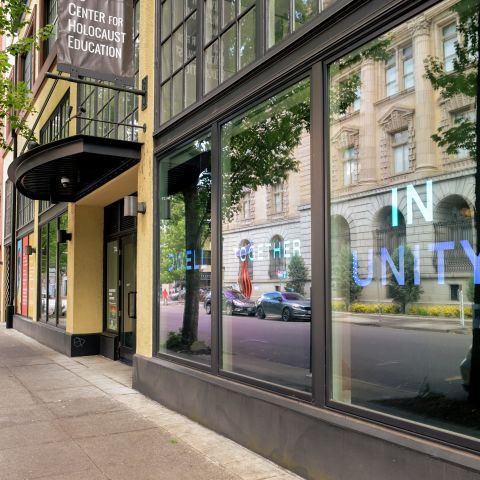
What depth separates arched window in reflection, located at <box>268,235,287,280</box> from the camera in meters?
5.34

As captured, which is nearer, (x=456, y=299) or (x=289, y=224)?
(x=456, y=299)

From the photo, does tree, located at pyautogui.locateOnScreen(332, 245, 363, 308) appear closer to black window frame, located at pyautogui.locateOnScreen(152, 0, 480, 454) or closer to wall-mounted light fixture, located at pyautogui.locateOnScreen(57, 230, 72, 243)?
black window frame, located at pyautogui.locateOnScreen(152, 0, 480, 454)

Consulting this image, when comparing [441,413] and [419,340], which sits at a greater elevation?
[419,340]

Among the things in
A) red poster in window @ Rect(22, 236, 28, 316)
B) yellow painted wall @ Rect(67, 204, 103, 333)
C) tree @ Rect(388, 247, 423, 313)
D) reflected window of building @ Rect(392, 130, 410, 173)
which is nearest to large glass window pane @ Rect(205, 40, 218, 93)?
Result: reflected window of building @ Rect(392, 130, 410, 173)

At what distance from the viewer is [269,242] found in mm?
5641

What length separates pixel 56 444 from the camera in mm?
5359

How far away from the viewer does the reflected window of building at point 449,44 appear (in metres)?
3.78

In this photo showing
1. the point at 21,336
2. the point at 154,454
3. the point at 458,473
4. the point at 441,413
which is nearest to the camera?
the point at 458,473

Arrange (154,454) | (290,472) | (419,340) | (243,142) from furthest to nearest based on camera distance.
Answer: (243,142) → (154,454) → (290,472) → (419,340)

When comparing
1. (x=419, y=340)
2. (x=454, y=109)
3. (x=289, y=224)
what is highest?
(x=454, y=109)

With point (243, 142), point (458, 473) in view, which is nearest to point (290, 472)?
point (458, 473)

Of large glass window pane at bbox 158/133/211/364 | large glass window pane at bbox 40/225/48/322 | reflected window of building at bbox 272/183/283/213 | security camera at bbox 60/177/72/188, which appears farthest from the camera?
large glass window pane at bbox 40/225/48/322

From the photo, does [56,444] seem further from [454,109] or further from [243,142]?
[454,109]

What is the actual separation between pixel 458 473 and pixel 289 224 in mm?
2725
